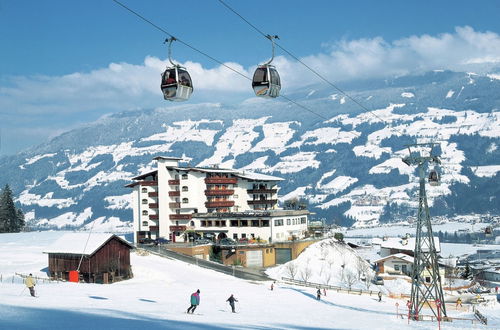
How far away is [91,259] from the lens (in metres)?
60.1

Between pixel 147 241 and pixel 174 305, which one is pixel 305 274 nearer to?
pixel 147 241

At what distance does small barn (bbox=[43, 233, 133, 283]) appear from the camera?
197ft

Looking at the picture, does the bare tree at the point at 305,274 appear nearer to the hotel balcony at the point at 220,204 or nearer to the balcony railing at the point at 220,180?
the hotel balcony at the point at 220,204

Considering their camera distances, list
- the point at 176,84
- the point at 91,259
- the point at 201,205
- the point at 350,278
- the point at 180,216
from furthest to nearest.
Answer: the point at 201,205 < the point at 180,216 < the point at 350,278 < the point at 91,259 < the point at 176,84

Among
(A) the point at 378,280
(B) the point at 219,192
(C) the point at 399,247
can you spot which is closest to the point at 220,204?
(B) the point at 219,192

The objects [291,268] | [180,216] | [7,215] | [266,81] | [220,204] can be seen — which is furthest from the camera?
[7,215]

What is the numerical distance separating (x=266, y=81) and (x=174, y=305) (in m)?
19.2

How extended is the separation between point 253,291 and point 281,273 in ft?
72.1

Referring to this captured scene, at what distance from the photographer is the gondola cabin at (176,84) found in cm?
2748

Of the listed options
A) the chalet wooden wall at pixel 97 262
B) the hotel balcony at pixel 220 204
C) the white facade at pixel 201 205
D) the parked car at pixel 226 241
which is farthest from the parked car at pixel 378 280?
the chalet wooden wall at pixel 97 262

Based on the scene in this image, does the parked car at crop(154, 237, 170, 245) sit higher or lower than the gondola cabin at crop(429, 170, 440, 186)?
lower

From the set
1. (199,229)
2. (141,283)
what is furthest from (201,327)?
(199,229)

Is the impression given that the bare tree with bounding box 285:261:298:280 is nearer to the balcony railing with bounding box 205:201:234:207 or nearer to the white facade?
the white facade

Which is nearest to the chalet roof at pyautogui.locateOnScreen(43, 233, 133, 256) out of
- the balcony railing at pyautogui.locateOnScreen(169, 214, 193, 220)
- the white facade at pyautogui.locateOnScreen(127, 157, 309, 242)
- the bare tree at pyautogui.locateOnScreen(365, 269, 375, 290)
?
the white facade at pyautogui.locateOnScreen(127, 157, 309, 242)
